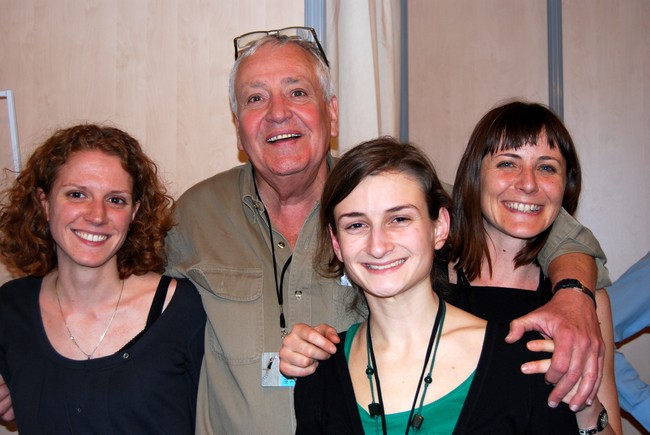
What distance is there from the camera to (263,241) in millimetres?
2246

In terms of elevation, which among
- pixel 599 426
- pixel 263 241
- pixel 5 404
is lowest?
pixel 5 404

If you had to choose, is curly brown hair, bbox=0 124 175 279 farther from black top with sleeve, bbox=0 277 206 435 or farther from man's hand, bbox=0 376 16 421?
man's hand, bbox=0 376 16 421

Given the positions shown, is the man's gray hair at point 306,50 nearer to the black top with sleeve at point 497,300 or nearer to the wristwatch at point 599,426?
the black top with sleeve at point 497,300

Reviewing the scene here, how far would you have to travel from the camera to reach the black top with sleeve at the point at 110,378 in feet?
6.43

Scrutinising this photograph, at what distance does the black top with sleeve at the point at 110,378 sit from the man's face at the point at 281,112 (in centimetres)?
55

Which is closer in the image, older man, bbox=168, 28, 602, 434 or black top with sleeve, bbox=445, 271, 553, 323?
black top with sleeve, bbox=445, 271, 553, 323

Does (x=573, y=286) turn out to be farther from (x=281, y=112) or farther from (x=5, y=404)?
(x=5, y=404)

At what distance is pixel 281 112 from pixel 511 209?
81 centimetres

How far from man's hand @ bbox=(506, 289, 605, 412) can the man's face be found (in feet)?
3.07

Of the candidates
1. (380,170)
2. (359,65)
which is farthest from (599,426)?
(359,65)

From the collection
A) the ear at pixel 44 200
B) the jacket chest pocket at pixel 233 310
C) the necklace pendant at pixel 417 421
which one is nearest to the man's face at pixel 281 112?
the jacket chest pocket at pixel 233 310

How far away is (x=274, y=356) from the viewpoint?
2.06m

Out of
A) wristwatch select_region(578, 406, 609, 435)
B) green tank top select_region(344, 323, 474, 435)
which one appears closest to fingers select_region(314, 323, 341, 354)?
green tank top select_region(344, 323, 474, 435)

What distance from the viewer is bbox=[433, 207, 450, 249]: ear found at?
1.70 metres
